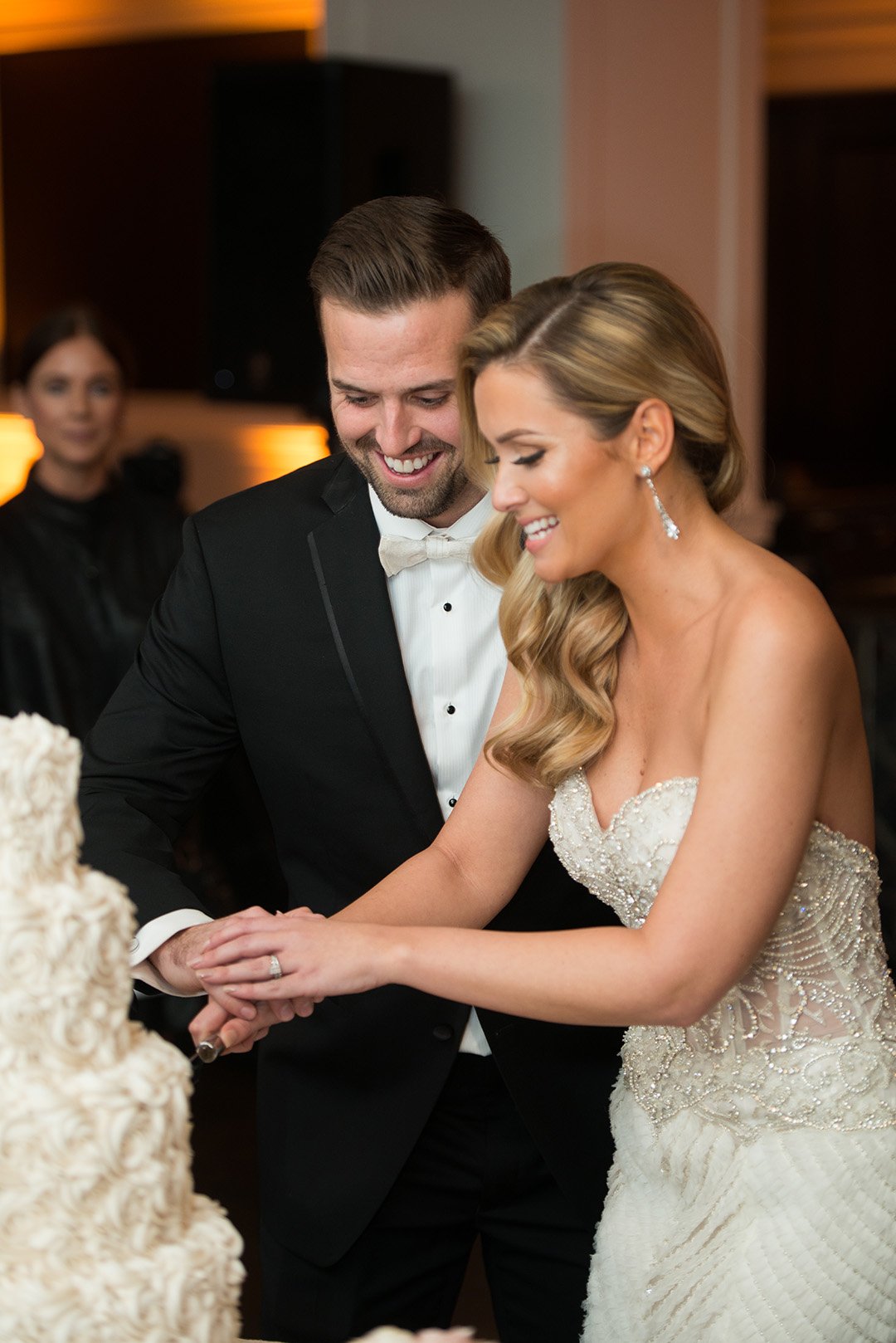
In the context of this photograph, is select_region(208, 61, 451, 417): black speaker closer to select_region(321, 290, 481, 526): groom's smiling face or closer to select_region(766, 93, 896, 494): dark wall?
select_region(321, 290, 481, 526): groom's smiling face

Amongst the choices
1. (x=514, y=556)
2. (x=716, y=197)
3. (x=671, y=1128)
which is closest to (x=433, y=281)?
(x=514, y=556)

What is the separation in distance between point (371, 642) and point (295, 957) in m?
0.58

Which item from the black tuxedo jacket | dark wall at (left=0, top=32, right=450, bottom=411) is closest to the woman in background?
dark wall at (left=0, top=32, right=450, bottom=411)

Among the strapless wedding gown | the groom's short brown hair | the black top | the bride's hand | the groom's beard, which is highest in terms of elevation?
the groom's short brown hair

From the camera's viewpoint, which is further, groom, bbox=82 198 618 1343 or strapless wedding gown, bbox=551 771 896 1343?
groom, bbox=82 198 618 1343

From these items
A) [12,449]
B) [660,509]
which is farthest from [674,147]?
[660,509]

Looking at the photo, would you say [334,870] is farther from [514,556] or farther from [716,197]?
[716,197]

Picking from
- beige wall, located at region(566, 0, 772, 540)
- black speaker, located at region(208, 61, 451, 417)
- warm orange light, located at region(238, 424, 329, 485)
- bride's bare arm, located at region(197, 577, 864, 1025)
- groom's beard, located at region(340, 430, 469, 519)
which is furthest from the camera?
warm orange light, located at region(238, 424, 329, 485)

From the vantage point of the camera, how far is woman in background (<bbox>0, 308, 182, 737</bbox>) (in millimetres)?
4402

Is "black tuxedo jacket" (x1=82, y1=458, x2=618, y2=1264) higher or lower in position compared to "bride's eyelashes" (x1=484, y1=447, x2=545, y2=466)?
lower

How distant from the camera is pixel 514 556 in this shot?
6.70 feet

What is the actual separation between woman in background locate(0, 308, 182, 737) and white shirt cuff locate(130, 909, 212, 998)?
242cm

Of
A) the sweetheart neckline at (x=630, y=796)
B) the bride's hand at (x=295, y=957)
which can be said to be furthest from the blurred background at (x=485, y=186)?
the bride's hand at (x=295, y=957)

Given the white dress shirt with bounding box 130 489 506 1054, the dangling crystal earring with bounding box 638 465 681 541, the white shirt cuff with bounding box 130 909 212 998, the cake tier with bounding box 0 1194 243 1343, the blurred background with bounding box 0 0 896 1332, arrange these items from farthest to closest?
the blurred background with bounding box 0 0 896 1332 → the white dress shirt with bounding box 130 489 506 1054 → the white shirt cuff with bounding box 130 909 212 998 → the dangling crystal earring with bounding box 638 465 681 541 → the cake tier with bounding box 0 1194 243 1343
